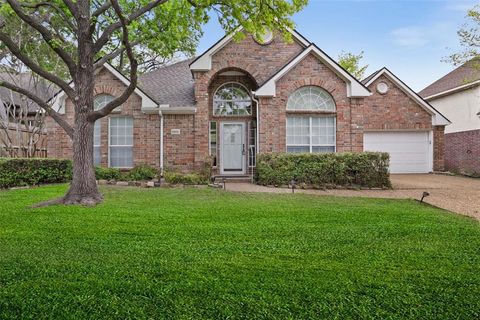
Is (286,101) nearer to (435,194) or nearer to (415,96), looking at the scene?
(435,194)

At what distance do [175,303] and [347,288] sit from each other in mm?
1614

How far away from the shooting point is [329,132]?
14172 millimetres

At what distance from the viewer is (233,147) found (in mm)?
15438

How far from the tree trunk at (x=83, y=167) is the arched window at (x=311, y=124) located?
8.03m

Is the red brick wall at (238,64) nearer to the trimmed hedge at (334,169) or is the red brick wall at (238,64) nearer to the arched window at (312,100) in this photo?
the arched window at (312,100)

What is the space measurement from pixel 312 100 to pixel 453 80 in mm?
12359

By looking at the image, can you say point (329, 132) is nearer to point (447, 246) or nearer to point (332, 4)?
point (332, 4)

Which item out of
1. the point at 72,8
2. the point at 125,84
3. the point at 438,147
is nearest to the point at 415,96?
the point at 438,147

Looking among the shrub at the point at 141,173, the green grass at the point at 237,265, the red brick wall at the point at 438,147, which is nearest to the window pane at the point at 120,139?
the shrub at the point at 141,173

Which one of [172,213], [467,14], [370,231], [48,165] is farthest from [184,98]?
[467,14]

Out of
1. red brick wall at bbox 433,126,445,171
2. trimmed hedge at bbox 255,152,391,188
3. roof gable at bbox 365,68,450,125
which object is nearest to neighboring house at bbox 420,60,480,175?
red brick wall at bbox 433,126,445,171

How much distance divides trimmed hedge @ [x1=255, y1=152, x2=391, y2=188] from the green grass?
15.3 feet

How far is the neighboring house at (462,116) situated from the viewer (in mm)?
17781

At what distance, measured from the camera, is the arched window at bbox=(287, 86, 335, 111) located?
14.0 m
